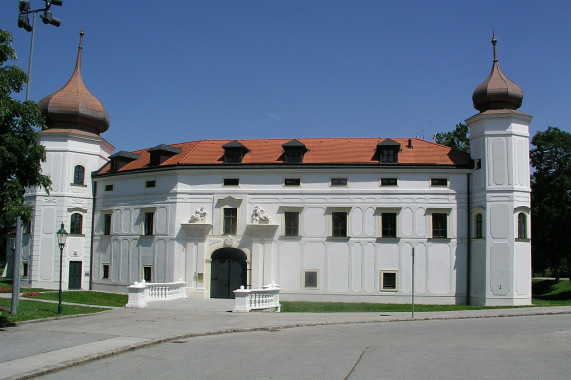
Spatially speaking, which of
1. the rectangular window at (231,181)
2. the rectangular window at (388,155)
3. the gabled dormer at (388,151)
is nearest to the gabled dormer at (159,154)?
the rectangular window at (231,181)

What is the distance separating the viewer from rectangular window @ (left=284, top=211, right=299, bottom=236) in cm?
3469

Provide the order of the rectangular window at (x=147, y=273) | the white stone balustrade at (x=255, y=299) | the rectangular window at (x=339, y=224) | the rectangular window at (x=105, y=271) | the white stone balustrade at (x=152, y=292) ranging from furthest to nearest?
the rectangular window at (x=105, y=271)
the rectangular window at (x=147, y=273)
the rectangular window at (x=339, y=224)
the white stone balustrade at (x=152, y=292)
the white stone balustrade at (x=255, y=299)

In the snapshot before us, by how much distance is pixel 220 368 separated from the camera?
11.9 metres

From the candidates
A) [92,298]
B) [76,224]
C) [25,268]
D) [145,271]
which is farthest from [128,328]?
[25,268]

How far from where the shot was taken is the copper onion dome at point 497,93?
33.1m

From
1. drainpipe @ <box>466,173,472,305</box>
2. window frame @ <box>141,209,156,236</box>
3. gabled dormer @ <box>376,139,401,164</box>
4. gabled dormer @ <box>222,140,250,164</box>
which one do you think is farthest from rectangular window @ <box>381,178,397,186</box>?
window frame @ <box>141,209,156,236</box>

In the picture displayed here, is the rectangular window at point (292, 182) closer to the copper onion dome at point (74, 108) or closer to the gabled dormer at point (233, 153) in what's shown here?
the gabled dormer at point (233, 153)

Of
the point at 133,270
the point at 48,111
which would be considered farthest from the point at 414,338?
the point at 48,111

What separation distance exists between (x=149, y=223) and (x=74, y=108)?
9265 mm

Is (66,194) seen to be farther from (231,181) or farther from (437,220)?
(437,220)

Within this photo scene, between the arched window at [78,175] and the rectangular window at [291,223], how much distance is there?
1429cm

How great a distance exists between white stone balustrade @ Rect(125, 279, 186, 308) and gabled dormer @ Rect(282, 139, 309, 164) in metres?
9.58

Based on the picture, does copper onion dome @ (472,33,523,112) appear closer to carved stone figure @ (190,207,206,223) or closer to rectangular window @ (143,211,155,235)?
carved stone figure @ (190,207,206,223)

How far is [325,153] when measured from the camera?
35.9m
